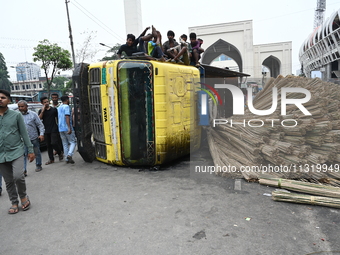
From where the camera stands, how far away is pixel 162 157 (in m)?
5.57

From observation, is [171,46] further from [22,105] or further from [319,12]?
[319,12]

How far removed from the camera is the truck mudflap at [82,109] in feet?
19.3

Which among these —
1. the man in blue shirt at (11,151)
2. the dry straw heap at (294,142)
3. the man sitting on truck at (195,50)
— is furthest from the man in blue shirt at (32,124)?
the man sitting on truck at (195,50)

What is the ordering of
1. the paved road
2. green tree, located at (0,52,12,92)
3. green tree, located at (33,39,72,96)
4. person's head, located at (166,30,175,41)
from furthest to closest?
green tree, located at (0,52,12,92) < green tree, located at (33,39,72,96) < person's head, located at (166,30,175,41) < the paved road

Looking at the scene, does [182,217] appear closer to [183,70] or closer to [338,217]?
[338,217]

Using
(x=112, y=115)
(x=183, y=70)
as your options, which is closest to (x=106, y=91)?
(x=112, y=115)

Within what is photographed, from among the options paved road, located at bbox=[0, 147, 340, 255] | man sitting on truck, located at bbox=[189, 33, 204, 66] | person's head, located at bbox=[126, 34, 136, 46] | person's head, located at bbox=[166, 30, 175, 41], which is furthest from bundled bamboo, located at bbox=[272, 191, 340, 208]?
person's head, located at bbox=[166, 30, 175, 41]

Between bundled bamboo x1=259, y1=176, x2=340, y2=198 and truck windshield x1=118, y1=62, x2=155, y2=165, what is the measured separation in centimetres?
245

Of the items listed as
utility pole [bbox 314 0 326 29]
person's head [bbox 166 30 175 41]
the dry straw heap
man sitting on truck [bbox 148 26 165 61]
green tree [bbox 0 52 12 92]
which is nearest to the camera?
the dry straw heap

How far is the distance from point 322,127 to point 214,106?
401 cm

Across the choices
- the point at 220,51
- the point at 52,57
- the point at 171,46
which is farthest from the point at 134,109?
the point at 220,51

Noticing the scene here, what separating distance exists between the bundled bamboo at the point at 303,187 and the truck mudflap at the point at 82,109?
4.07 metres

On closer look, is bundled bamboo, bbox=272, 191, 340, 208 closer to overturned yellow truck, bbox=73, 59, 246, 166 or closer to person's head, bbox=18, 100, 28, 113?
overturned yellow truck, bbox=73, 59, 246, 166

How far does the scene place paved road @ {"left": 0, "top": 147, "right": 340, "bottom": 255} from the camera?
2846mm
